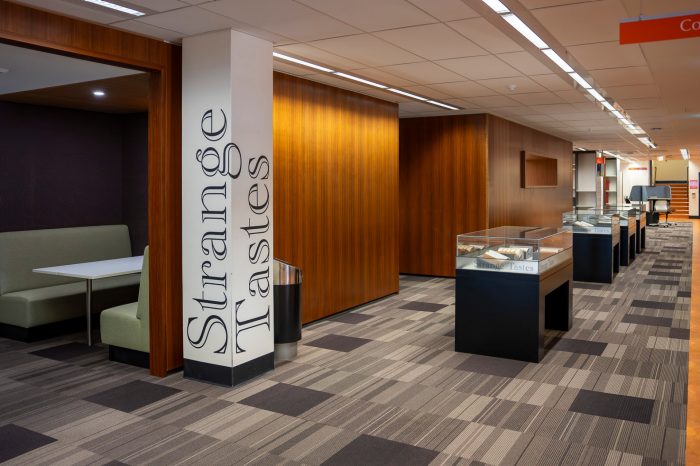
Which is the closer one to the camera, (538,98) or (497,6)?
(497,6)

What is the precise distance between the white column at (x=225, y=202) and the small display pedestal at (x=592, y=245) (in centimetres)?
564

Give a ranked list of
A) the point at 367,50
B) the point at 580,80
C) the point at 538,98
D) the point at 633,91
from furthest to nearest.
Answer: the point at 538,98 < the point at 633,91 < the point at 580,80 < the point at 367,50

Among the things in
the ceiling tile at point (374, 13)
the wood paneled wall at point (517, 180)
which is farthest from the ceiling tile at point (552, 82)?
the ceiling tile at point (374, 13)

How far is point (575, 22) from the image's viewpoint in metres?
4.12

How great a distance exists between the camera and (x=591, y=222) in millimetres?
8555

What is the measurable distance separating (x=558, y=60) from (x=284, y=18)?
2709 mm

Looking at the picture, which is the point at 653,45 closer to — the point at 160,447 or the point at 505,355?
the point at 505,355

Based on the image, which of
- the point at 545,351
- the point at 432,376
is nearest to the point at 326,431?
the point at 432,376

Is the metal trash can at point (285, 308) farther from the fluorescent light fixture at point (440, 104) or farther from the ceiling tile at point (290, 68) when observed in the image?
the fluorescent light fixture at point (440, 104)

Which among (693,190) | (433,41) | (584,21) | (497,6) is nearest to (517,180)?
(433,41)

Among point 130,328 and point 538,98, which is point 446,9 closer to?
point 130,328

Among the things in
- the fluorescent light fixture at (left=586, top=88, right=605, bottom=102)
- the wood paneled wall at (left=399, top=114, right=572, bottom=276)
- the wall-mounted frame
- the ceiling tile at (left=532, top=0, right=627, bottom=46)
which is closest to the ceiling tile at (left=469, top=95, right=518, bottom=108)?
the wood paneled wall at (left=399, top=114, right=572, bottom=276)

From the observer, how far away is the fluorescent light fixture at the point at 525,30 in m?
4.10

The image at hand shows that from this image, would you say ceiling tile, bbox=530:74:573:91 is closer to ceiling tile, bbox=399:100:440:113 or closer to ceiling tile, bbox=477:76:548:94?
ceiling tile, bbox=477:76:548:94
